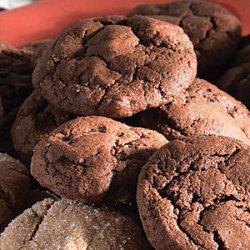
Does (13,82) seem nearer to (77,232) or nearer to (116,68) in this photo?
(116,68)

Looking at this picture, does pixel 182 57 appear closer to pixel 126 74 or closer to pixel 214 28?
pixel 126 74

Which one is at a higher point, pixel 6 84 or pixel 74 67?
pixel 74 67

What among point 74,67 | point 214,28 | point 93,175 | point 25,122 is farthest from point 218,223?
point 214,28

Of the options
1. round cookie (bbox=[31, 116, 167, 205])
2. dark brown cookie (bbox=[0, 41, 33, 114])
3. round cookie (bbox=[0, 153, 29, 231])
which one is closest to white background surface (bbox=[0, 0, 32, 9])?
dark brown cookie (bbox=[0, 41, 33, 114])

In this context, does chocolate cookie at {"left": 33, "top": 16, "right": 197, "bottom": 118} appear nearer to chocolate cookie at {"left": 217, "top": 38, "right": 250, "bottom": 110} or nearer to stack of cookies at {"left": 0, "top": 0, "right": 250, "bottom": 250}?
stack of cookies at {"left": 0, "top": 0, "right": 250, "bottom": 250}

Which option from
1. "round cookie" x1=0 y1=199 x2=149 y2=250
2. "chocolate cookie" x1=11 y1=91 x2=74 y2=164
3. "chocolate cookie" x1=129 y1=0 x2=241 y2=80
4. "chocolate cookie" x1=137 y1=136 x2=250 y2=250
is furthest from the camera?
"chocolate cookie" x1=129 y1=0 x2=241 y2=80

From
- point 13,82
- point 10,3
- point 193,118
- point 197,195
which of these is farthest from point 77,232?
point 10,3
